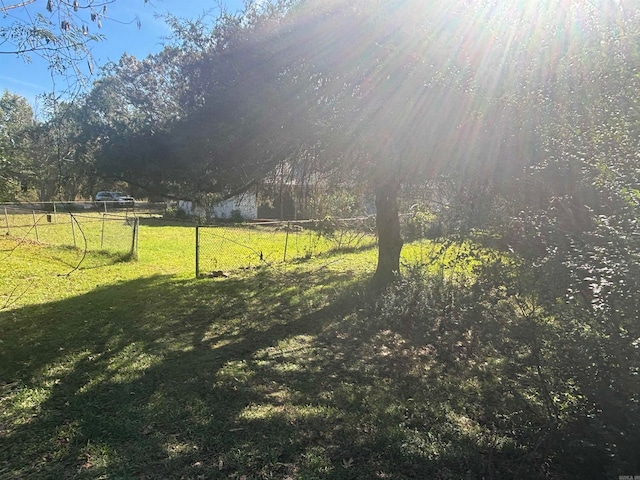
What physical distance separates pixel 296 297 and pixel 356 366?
3.10 meters

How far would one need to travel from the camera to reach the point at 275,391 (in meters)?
3.67

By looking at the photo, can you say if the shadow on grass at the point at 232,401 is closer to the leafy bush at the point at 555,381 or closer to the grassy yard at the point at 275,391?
the grassy yard at the point at 275,391

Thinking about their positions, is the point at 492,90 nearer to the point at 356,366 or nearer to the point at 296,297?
the point at 356,366

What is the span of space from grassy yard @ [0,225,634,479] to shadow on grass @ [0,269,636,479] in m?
0.01

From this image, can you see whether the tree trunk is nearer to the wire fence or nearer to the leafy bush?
the leafy bush

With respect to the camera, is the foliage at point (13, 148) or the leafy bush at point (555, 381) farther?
the foliage at point (13, 148)

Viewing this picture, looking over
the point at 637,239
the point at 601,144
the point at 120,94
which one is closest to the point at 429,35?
the point at 601,144

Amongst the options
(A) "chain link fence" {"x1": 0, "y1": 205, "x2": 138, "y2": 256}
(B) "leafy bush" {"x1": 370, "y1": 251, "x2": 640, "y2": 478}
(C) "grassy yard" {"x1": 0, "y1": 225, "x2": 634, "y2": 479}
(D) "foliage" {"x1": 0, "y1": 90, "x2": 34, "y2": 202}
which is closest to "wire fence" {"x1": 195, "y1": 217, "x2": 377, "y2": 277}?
(A) "chain link fence" {"x1": 0, "y1": 205, "x2": 138, "y2": 256}

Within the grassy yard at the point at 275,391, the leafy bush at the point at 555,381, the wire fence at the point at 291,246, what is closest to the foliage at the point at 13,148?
the grassy yard at the point at 275,391

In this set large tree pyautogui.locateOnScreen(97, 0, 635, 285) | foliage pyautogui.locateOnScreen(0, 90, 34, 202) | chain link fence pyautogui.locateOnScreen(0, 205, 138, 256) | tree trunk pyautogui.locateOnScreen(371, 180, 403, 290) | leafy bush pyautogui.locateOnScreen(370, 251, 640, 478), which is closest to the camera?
leafy bush pyautogui.locateOnScreen(370, 251, 640, 478)

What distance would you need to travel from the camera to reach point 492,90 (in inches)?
143

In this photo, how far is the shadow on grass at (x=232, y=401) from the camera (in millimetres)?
2592

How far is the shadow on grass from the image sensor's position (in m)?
2.59

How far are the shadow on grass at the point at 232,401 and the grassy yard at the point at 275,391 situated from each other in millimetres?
15
